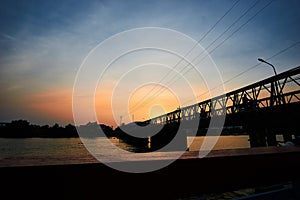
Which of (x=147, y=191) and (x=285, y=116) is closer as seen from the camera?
(x=147, y=191)

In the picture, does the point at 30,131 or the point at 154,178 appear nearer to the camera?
the point at 154,178

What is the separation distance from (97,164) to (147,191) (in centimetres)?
31

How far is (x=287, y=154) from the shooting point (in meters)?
1.27

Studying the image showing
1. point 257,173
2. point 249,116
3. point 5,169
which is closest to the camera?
point 5,169

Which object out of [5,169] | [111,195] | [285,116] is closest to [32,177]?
[5,169]

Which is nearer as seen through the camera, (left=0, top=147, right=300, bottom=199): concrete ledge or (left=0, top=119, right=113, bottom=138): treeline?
(left=0, top=147, right=300, bottom=199): concrete ledge

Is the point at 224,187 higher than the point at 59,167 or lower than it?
lower

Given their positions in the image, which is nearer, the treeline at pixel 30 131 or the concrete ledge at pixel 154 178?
the concrete ledge at pixel 154 178

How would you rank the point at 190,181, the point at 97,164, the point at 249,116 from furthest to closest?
the point at 249,116, the point at 190,181, the point at 97,164

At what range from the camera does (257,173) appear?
1.17 metres

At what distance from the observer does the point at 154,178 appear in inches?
38.1

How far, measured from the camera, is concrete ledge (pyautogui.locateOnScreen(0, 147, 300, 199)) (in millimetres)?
778

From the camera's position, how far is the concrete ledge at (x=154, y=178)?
0.78 m

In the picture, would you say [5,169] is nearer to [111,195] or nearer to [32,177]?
[32,177]
